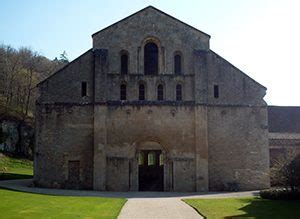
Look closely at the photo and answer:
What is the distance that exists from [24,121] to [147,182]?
2745cm

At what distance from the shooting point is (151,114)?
32062 mm

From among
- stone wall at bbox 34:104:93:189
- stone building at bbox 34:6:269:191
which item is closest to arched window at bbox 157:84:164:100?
stone building at bbox 34:6:269:191

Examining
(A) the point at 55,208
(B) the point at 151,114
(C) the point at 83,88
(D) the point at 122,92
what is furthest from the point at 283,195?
(C) the point at 83,88

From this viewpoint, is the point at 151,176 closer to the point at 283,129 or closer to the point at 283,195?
the point at 283,195

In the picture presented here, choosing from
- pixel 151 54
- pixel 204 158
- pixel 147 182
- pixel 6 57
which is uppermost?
pixel 6 57

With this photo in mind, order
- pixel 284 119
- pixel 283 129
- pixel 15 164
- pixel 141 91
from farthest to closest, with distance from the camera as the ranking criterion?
pixel 15 164
pixel 284 119
pixel 283 129
pixel 141 91

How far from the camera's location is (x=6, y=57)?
232 ft

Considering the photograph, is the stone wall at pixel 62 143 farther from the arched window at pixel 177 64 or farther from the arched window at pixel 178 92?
the arched window at pixel 177 64

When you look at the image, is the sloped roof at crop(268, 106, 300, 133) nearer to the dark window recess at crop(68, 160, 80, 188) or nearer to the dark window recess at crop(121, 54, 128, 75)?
the dark window recess at crop(121, 54, 128, 75)

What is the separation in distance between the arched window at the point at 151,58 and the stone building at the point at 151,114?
8cm

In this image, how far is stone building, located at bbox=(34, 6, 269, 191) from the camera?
Result: 31.5 metres

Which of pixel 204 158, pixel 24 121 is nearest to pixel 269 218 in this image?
pixel 204 158

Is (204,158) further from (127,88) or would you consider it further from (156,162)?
(156,162)

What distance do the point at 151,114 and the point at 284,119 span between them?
79.4ft
